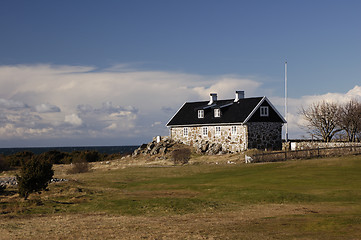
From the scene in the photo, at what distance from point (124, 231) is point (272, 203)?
1002cm

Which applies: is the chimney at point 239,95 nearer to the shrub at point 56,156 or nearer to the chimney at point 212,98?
the chimney at point 212,98

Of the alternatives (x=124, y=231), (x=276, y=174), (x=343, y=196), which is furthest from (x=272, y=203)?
(x=276, y=174)

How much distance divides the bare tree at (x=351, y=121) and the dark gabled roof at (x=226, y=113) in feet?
45.6

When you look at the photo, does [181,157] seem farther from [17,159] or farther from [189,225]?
[189,225]

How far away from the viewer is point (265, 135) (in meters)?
64.9

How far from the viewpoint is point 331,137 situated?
76.6 m

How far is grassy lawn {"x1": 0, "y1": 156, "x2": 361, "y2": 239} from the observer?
1691cm

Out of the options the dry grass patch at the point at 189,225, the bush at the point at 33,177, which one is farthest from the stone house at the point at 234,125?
the dry grass patch at the point at 189,225

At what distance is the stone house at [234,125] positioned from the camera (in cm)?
6348

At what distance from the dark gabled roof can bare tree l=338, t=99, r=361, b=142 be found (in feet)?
45.6

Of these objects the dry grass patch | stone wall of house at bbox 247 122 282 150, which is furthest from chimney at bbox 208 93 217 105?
the dry grass patch

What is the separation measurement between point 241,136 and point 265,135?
402 cm

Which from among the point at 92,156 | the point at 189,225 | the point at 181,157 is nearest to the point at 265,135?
the point at 181,157

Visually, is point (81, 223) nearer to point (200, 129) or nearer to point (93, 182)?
point (93, 182)
